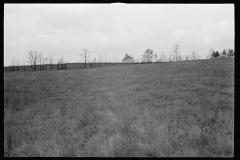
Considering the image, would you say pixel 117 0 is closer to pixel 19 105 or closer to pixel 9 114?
pixel 9 114

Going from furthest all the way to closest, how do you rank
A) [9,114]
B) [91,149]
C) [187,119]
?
1. [9,114]
2. [187,119]
3. [91,149]

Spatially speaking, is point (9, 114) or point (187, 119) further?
point (9, 114)

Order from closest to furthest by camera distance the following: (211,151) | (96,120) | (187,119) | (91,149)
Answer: (211,151), (91,149), (187,119), (96,120)

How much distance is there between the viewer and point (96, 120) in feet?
21.8

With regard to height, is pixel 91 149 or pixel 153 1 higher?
pixel 153 1

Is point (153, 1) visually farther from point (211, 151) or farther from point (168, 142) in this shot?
point (211, 151)
